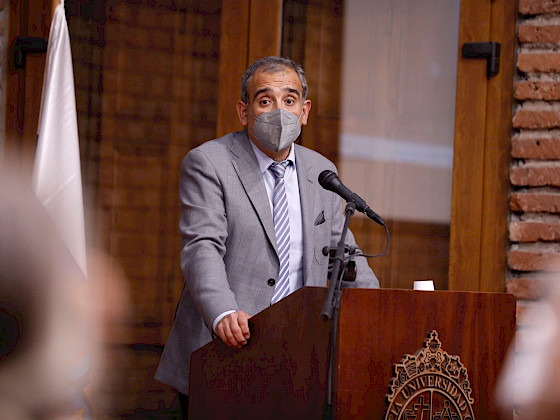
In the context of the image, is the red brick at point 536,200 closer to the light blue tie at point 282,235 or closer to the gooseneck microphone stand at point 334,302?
the light blue tie at point 282,235

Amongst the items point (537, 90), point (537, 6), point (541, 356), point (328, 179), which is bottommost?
point (541, 356)

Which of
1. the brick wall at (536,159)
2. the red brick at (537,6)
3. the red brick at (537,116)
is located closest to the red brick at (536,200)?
the brick wall at (536,159)

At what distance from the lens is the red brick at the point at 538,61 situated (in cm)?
315

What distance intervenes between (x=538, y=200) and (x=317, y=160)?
112cm

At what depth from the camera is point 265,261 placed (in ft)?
7.50

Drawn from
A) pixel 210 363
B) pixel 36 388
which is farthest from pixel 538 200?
pixel 36 388

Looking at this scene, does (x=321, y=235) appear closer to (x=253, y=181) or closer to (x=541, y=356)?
(x=253, y=181)

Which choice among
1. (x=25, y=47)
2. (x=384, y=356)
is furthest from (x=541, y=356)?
(x=25, y=47)

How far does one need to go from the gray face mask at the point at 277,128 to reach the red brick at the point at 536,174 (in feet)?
4.05

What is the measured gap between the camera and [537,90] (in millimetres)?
3170

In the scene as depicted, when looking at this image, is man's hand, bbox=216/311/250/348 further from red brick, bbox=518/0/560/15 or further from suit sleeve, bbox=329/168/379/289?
red brick, bbox=518/0/560/15

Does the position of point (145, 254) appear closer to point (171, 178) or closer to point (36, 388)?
point (171, 178)

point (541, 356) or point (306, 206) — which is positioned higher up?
point (306, 206)

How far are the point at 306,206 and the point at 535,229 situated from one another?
125cm
